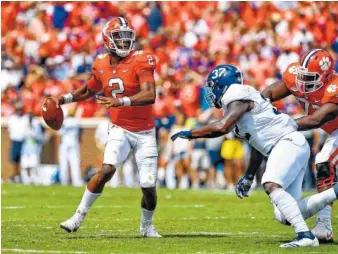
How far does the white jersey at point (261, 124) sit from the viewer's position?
8.38 metres

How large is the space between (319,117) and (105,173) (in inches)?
79.8

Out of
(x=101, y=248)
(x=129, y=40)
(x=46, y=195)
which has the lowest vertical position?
(x=46, y=195)

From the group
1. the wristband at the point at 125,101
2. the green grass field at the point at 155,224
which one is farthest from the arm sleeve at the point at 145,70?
the green grass field at the point at 155,224

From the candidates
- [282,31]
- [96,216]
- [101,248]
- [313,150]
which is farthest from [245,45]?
[101,248]

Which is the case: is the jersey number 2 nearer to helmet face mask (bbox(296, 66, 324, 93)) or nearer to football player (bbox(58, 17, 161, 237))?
football player (bbox(58, 17, 161, 237))

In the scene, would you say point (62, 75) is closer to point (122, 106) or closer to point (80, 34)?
point (80, 34)

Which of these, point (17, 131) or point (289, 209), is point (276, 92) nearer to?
point (289, 209)

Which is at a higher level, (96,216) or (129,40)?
(129,40)

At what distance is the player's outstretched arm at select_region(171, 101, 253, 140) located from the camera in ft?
26.7

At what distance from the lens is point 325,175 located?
30.2 ft

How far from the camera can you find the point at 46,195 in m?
16.2

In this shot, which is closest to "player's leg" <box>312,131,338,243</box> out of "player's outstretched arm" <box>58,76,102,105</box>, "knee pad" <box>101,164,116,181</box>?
"knee pad" <box>101,164,116,181</box>

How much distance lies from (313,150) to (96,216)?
6467 mm

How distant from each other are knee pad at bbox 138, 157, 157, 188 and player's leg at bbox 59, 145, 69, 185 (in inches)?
408
